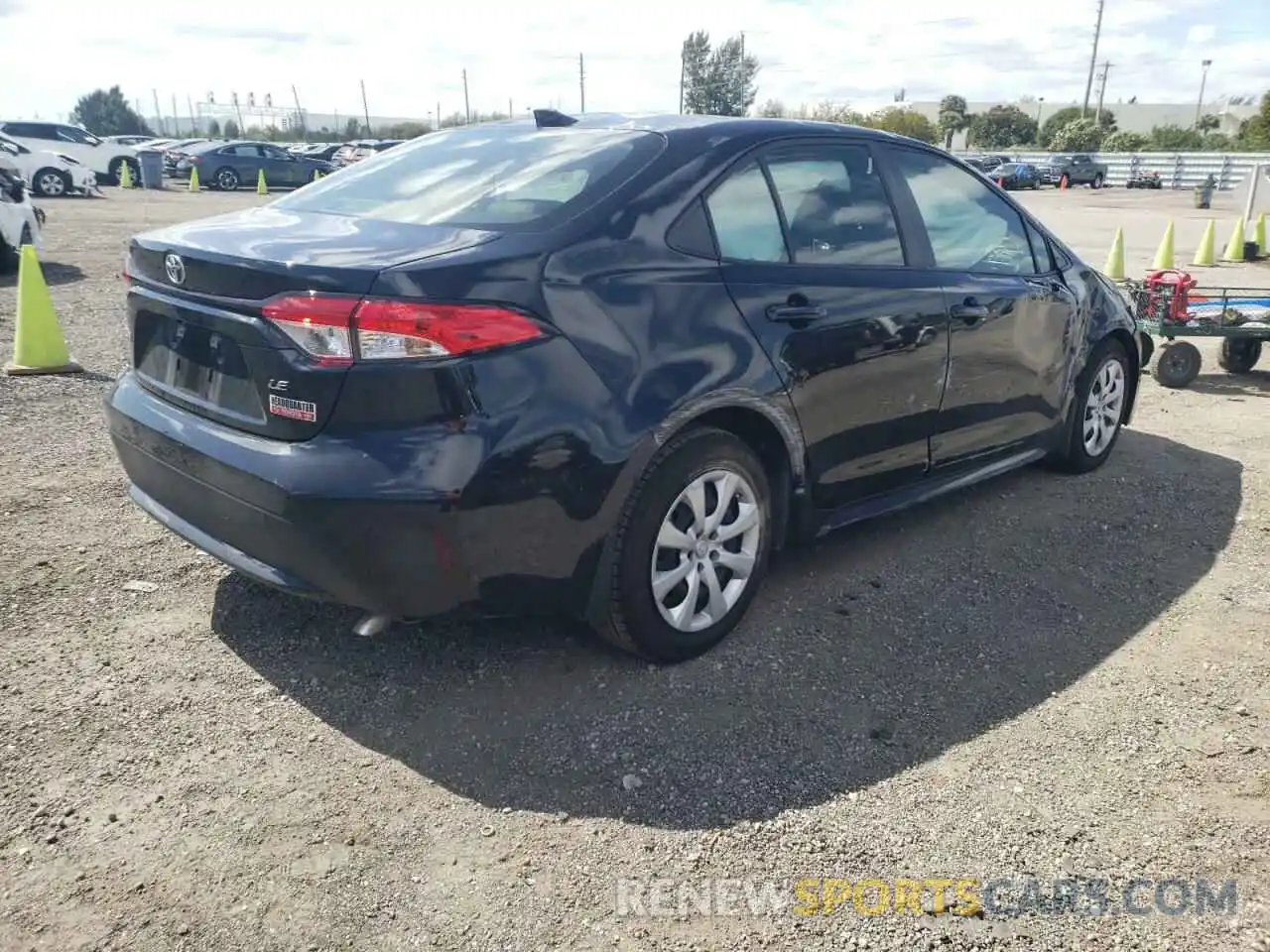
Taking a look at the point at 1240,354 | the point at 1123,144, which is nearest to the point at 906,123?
the point at 1123,144

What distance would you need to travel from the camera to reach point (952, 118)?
79812 millimetres

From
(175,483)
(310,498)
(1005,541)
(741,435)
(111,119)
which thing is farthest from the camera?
(111,119)

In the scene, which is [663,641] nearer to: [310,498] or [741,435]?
[741,435]

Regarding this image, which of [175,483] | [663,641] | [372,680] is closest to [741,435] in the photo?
[663,641]

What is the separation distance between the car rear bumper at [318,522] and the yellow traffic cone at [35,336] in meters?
4.62

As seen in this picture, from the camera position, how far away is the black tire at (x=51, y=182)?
24.3 metres

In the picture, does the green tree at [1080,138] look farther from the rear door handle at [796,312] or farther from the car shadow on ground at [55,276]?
the rear door handle at [796,312]

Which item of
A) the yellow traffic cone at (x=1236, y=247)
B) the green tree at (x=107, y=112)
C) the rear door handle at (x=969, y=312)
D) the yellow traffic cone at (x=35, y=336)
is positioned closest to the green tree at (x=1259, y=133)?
the yellow traffic cone at (x=1236, y=247)

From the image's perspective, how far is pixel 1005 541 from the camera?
449cm

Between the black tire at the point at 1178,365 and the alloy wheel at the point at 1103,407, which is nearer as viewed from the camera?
the alloy wheel at the point at 1103,407

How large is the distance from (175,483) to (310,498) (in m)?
0.70

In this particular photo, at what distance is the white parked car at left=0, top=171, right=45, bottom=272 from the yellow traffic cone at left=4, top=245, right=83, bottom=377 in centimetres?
458

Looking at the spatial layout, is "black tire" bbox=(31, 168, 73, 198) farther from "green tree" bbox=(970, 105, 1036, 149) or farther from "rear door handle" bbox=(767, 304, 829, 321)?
"green tree" bbox=(970, 105, 1036, 149)

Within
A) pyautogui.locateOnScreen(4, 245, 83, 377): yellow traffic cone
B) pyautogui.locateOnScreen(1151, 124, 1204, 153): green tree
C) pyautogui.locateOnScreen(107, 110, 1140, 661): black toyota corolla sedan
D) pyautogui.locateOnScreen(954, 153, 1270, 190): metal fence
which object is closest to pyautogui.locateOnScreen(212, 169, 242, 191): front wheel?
pyautogui.locateOnScreen(4, 245, 83, 377): yellow traffic cone
